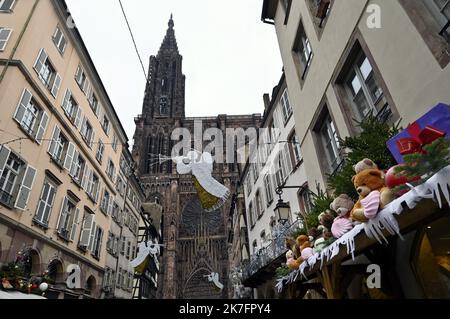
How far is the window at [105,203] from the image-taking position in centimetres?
1833

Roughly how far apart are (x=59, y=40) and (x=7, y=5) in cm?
251

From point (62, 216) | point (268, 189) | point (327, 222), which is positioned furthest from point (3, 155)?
point (268, 189)

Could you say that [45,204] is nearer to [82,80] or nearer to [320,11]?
[82,80]

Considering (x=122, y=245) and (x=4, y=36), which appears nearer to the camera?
(x=4, y=36)

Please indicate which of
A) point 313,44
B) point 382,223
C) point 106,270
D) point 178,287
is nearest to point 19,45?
point 313,44

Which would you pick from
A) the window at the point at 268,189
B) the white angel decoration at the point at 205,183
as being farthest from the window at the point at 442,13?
the window at the point at 268,189

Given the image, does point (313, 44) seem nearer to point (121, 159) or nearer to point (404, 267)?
point (404, 267)

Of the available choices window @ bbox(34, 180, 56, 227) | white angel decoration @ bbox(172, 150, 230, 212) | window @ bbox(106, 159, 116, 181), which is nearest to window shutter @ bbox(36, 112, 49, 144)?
window @ bbox(34, 180, 56, 227)

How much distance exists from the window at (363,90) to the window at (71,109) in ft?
42.2

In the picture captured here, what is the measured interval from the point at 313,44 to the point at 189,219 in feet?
145

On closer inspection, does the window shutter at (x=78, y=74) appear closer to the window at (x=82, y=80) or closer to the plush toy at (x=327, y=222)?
the window at (x=82, y=80)

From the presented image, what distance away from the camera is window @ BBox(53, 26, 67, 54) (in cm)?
1299

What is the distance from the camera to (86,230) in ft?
50.8

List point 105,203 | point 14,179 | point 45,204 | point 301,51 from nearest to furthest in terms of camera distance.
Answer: point 301,51
point 14,179
point 45,204
point 105,203
